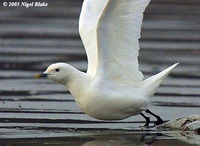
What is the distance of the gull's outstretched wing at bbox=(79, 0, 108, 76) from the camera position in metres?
15.7

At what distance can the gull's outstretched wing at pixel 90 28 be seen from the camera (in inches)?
618

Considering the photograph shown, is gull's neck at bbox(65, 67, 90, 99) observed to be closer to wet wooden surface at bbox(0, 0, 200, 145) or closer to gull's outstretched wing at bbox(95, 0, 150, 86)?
gull's outstretched wing at bbox(95, 0, 150, 86)

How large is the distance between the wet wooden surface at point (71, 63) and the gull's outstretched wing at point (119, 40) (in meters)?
0.80

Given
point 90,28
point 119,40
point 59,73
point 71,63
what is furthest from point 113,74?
point 71,63

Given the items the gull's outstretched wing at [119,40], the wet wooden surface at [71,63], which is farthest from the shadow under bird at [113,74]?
the wet wooden surface at [71,63]

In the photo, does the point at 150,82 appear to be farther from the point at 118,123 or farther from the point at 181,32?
the point at 181,32

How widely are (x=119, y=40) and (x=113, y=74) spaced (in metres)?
0.51

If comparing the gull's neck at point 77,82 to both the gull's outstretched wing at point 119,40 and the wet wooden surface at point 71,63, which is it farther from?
the wet wooden surface at point 71,63

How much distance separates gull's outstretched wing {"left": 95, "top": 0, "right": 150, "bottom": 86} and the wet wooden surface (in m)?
0.80

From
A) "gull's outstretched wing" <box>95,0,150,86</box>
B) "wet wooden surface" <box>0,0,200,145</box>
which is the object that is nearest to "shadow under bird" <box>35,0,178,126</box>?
"gull's outstretched wing" <box>95,0,150,86</box>

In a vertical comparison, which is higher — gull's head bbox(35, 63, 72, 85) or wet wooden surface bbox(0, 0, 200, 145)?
gull's head bbox(35, 63, 72, 85)


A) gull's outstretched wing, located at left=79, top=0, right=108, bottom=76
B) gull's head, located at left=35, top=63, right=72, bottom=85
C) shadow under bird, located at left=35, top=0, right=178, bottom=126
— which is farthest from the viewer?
gull's outstretched wing, located at left=79, top=0, right=108, bottom=76

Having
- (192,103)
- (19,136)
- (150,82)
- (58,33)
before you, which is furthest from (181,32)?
(19,136)

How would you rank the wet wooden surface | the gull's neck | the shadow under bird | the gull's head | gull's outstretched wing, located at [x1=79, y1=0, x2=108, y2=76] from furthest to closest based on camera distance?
gull's outstretched wing, located at [x1=79, y1=0, x2=108, y2=76]
the gull's head
the gull's neck
the shadow under bird
the wet wooden surface
